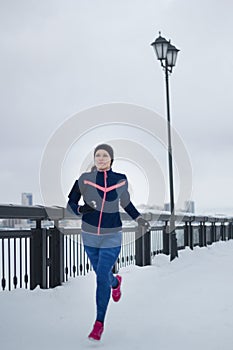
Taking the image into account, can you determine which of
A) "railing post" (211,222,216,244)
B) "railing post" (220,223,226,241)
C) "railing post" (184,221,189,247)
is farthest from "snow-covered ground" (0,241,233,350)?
"railing post" (220,223,226,241)

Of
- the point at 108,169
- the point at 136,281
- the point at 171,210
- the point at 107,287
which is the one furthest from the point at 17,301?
the point at 171,210

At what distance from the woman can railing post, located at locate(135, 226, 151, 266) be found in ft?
20.3

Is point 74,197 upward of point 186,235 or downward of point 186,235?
upward

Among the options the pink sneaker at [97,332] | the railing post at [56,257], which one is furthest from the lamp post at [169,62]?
the pink sneaker at [97,332]

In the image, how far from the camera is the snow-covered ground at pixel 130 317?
15.9ft

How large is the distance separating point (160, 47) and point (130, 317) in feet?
34.1

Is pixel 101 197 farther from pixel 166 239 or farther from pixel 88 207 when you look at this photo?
pixel 166 239

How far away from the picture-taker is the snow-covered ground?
486cm

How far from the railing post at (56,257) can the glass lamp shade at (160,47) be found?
870cm

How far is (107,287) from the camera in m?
5.10

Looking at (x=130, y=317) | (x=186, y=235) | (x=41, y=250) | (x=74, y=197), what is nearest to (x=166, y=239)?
(x=186, y=235)

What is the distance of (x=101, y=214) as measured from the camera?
201 inches

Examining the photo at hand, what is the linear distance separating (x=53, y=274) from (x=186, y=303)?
1.89m

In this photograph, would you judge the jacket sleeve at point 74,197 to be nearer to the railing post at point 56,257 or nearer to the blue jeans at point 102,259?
the blue jeans at point 102,259
